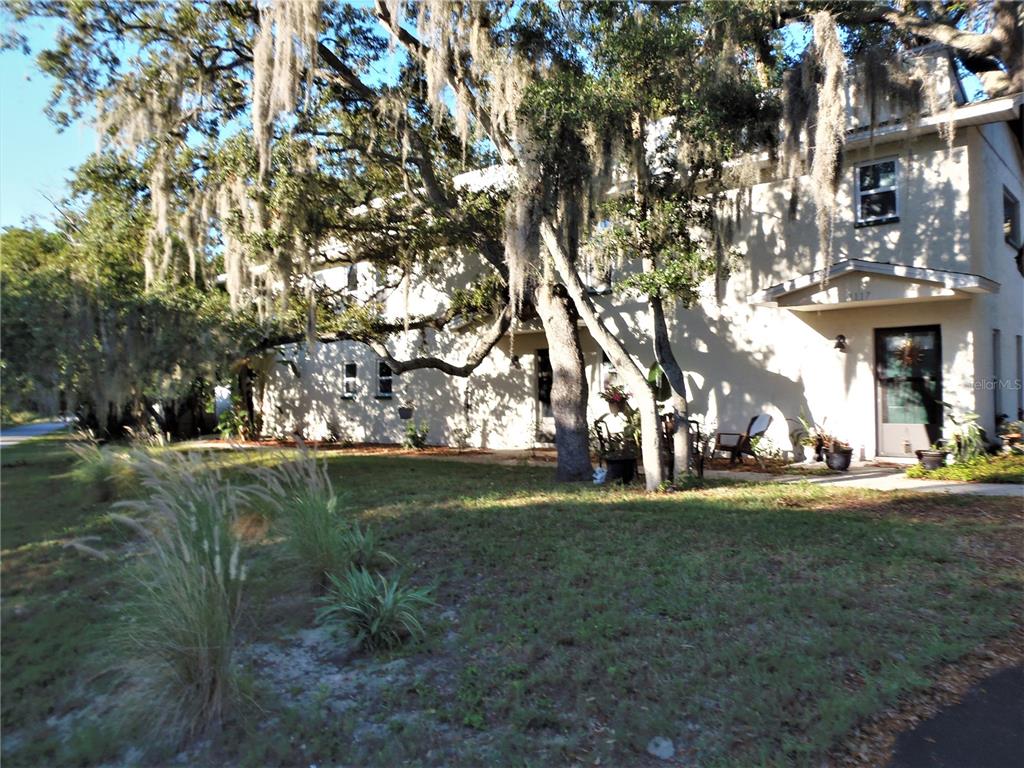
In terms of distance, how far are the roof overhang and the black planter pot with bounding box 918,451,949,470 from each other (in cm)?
249

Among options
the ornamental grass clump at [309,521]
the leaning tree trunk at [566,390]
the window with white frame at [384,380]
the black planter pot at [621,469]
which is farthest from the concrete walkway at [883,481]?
the window with white frame at [384,380]

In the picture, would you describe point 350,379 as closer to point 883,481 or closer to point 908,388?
point 908,388

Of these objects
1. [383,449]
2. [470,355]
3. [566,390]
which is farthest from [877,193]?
[383,449]

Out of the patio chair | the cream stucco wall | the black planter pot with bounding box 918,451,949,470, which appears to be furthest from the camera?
the patio chair

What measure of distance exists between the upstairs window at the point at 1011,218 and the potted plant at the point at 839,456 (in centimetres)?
551

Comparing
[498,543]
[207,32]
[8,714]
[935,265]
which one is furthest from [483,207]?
[8,714]

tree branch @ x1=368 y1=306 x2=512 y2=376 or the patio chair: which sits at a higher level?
tree branch @ x1=368 y1=306 x2=512 y2=376

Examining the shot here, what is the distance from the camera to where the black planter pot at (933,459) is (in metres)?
11.4

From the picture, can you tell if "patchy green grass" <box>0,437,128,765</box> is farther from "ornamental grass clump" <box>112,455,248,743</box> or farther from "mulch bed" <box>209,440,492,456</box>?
"mulch bed" <box>209,440,492,456</box>

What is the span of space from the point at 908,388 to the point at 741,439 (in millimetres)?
2968

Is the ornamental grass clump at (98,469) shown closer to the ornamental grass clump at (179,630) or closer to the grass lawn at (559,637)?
the grass lawn at (559,637)

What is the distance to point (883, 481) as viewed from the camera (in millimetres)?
10930

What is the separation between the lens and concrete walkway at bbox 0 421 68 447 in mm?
5278

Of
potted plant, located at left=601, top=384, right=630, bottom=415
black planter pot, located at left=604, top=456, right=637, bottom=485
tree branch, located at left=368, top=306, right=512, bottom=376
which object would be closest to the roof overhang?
potted plant, located at left=601, top=384, right=630, bottom=415
